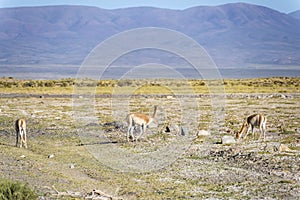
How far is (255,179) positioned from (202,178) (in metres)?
1.82

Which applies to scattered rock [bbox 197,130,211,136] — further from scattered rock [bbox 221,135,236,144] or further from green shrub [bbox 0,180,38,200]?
green shrub [bbox 0,180,38,200]

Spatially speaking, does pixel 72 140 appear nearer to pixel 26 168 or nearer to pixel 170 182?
pixel 26 168

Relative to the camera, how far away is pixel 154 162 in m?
21.7

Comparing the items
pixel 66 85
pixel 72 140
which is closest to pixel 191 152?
pixel 72 140

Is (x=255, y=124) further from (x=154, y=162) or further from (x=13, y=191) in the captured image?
(x=13, y=191)

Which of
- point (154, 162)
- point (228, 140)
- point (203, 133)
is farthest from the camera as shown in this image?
point (203, 133)

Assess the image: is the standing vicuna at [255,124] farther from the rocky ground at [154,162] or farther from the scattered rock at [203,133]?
the scattered rock at [203,133]

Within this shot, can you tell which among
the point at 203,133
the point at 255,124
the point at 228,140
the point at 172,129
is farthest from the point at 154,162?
the point at 172,129

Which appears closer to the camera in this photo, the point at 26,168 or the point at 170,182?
the point at 170,182

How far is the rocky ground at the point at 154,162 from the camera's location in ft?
55.4

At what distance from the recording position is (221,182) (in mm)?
18031

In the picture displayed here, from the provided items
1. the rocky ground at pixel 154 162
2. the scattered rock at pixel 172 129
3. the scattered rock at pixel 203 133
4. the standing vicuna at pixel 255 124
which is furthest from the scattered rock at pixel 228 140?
the scattered rock at pixel 172 129

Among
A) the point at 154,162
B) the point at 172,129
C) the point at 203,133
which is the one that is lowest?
the point at 154,162

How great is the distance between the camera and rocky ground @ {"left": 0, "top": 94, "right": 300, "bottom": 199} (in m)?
16.9
